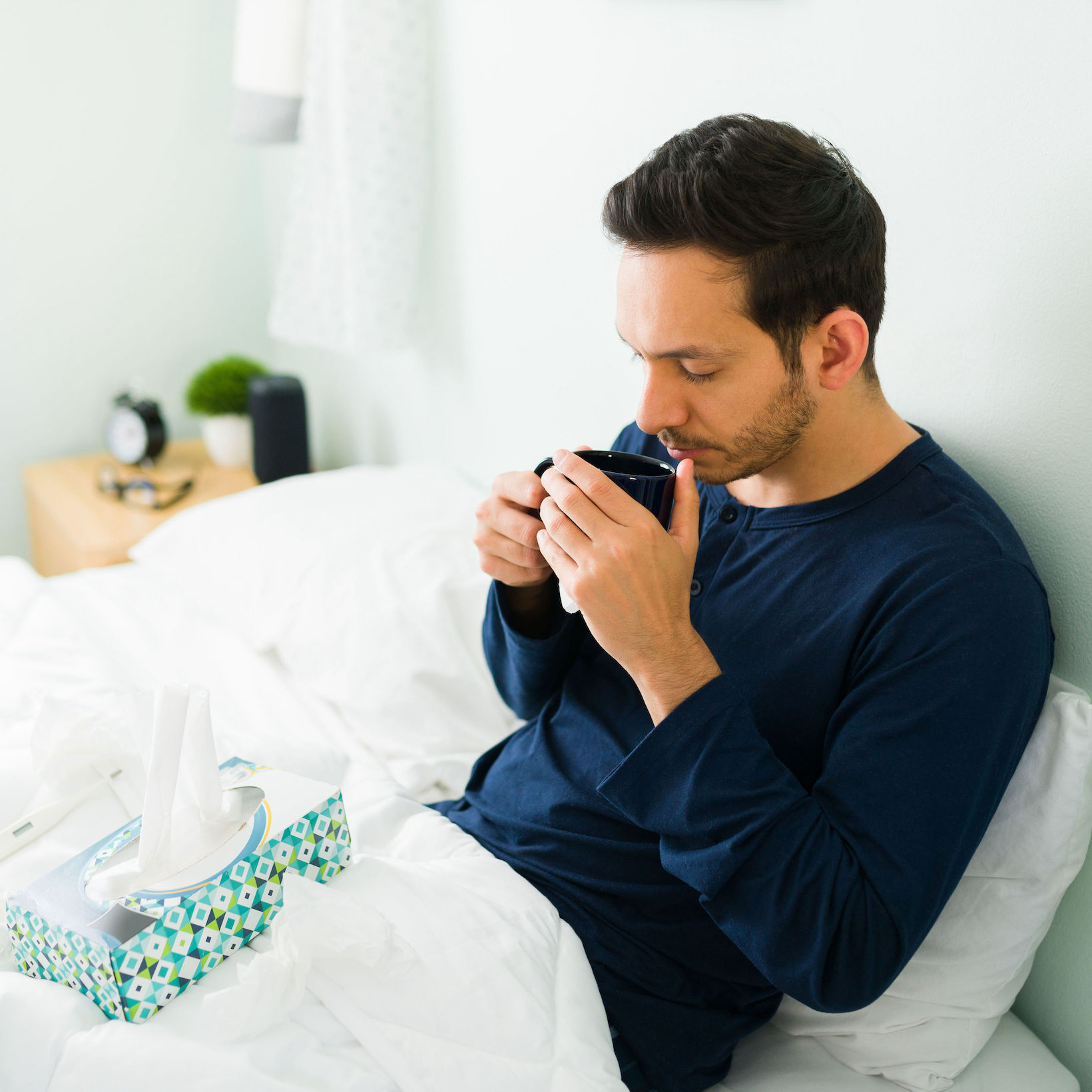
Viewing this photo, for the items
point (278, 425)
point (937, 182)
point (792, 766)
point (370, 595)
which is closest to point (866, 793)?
point (792, 766)

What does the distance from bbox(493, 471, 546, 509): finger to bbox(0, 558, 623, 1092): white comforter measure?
0.35 metres

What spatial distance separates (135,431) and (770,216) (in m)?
1.85

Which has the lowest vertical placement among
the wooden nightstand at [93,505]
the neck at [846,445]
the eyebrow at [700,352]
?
the wooden nightstand at [93,505]

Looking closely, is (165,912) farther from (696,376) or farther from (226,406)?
(226,406)

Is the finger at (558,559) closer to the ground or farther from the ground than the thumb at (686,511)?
closer to the ground

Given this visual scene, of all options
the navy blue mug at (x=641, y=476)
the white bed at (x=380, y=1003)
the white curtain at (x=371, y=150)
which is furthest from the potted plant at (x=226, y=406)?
the navy blue mug at (x=641, y=476)

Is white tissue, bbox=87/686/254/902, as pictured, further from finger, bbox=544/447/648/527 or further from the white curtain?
the white curtain

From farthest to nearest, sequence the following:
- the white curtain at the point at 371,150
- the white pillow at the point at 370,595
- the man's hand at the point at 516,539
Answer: the white curtain at the point at 371,150 → the white pillow at the point at 370,595 → the man's hand at the point at 516,539

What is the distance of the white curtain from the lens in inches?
67.4

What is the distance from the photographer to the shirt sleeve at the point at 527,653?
1.07 metres

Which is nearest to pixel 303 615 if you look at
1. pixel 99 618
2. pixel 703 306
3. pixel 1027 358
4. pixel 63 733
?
pixel 99 618

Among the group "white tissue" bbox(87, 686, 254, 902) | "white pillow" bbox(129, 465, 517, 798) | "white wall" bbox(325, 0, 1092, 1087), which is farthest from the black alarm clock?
"white tissue" bbox(87, 686, 254, 902)

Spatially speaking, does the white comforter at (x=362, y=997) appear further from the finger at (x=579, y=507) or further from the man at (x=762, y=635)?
the finger at (x=579, y=507)

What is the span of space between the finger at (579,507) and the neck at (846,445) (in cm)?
22
